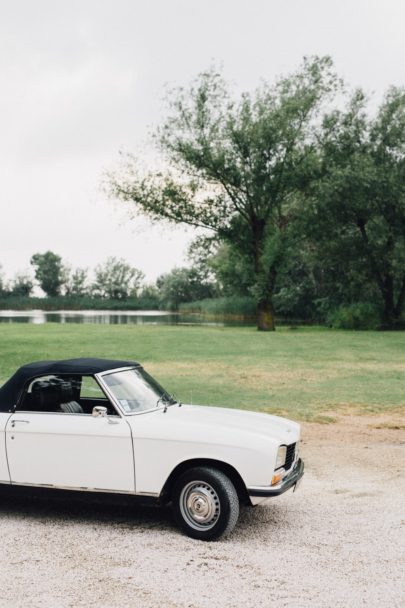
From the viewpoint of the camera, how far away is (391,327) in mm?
51906

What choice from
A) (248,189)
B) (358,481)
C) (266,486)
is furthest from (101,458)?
(248,189)

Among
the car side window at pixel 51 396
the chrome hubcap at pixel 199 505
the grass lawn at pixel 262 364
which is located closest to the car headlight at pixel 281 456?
the chrome hubcap at pixel 199 505

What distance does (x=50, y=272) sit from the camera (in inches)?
6506

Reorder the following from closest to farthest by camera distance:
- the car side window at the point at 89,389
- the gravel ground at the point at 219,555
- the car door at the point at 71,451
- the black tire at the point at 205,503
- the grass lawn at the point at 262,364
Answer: the gravel ground at the point at 219,555 → the black tire at the point at 205,503 → the car door at the point at 71,451 → the car side window at the point at 89,389 → the grass lawn at the point at 262,364

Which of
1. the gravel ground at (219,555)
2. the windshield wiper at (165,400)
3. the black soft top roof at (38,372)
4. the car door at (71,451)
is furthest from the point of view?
the windshield wiper at (165,400)

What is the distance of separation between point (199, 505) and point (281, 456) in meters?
0.95

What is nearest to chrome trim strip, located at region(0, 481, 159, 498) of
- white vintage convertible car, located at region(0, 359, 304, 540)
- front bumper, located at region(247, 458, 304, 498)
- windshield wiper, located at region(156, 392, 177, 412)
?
white vintage convertible car, located at region(0, 359, 304, 540)

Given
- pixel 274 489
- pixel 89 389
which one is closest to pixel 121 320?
pixel 89 389

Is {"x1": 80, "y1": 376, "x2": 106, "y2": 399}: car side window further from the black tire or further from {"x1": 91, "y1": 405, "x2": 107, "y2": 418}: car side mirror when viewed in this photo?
the black tire

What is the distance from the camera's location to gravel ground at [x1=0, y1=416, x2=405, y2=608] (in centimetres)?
532

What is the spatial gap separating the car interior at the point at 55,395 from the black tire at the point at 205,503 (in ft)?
4.22

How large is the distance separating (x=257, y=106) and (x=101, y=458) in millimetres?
45342

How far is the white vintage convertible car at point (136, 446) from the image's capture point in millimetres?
6695

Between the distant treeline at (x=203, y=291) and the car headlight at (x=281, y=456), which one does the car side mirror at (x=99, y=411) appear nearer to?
the car headlight at (x=281, y=456)
